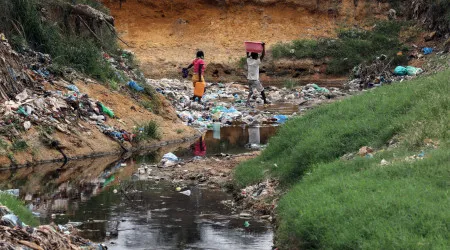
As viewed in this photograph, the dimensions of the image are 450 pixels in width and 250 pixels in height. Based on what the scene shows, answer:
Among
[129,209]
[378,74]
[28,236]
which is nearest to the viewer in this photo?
[28,236]

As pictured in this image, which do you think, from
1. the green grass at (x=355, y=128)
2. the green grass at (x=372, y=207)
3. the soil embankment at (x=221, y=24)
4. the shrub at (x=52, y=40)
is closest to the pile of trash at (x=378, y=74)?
the soil embankment at (x=221, y=24)

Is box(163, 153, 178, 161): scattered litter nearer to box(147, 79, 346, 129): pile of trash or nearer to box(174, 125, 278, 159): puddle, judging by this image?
box(174, 125, 278, 159): puddle

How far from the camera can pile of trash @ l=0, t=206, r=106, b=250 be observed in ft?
20.7

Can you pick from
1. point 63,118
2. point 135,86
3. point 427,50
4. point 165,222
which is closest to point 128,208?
point 165,222

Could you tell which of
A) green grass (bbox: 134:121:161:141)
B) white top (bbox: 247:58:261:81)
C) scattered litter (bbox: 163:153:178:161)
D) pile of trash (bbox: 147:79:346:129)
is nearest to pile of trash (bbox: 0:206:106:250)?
scattered litter (bbox: 163:153:178:161)

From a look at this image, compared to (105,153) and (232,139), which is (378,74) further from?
(105,153)

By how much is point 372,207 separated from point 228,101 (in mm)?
17279

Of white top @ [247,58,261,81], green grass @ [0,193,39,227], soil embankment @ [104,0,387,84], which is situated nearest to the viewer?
green grass @ [0,193,39,227]

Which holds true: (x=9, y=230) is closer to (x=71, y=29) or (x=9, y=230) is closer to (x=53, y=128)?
(x=53, y=128)

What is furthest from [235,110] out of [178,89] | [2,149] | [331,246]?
[331,246]

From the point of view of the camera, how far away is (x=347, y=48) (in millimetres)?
33312

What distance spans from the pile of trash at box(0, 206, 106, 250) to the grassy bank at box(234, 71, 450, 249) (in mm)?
2125

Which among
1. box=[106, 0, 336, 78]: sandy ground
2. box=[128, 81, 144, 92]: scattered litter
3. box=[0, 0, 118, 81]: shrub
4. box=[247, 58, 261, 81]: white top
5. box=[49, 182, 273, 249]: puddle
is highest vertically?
box=[106, 0, 336, 78]: sandy ground

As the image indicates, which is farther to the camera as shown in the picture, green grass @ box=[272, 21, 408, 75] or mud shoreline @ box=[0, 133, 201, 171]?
green grass @ box=[272, 21, 408, 75]
